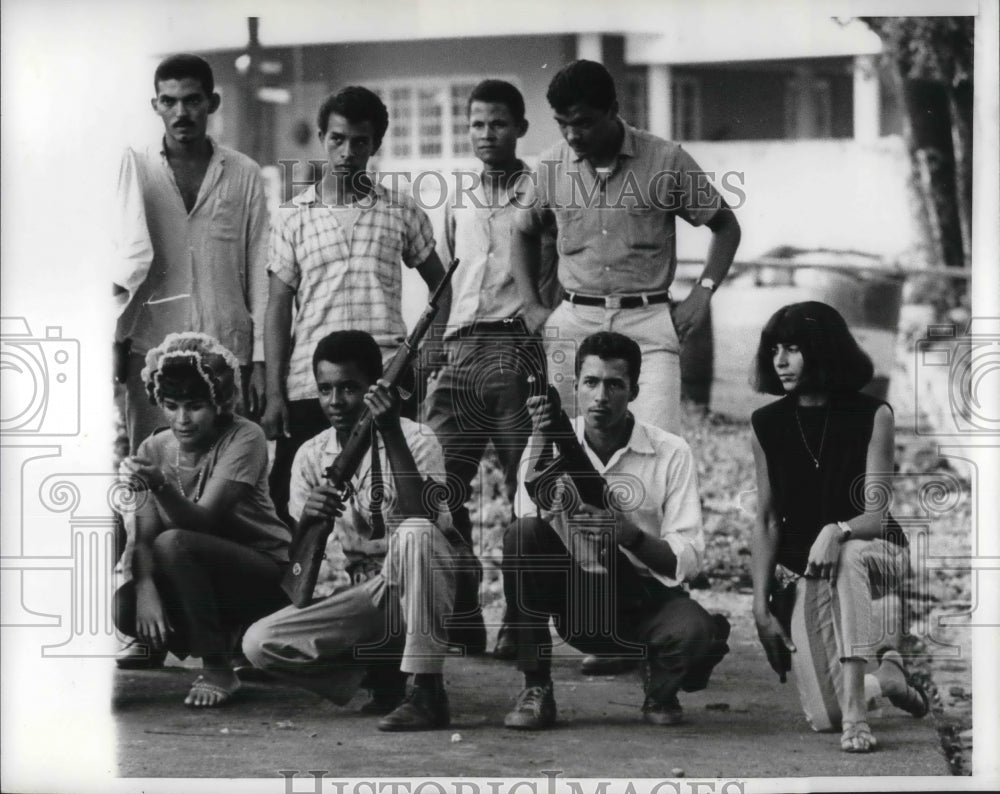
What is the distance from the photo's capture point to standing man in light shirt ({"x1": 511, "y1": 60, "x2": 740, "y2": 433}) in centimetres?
534

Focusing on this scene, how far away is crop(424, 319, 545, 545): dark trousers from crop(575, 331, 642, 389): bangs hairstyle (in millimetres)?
168

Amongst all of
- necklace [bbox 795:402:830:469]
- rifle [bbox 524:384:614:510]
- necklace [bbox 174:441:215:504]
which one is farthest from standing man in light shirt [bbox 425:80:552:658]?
necklace [bbox 795:402:830:469]

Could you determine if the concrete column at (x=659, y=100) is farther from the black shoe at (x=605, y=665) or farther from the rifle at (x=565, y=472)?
the black shoe at (x=605, y=665)

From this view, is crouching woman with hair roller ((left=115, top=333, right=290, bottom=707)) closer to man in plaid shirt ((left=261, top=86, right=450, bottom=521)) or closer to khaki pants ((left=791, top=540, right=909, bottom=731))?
man in plaid shirt ((left=261, top=86, right=450, bottom=521))

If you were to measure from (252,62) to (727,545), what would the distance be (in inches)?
95.7

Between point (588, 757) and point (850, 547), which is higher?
point (850, 547)

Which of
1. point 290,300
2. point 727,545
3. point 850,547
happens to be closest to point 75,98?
point 290,300

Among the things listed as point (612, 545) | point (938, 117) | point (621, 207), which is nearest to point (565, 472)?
point (612, 545)

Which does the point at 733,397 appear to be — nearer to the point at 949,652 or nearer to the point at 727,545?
the point at 727,545

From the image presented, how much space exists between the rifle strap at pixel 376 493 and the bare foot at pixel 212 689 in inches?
28.7

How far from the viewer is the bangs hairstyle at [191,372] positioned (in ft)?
17.4

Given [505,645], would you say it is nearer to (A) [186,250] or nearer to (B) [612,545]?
(B) [612,545]

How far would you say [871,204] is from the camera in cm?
551

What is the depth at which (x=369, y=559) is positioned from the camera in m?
5.28
